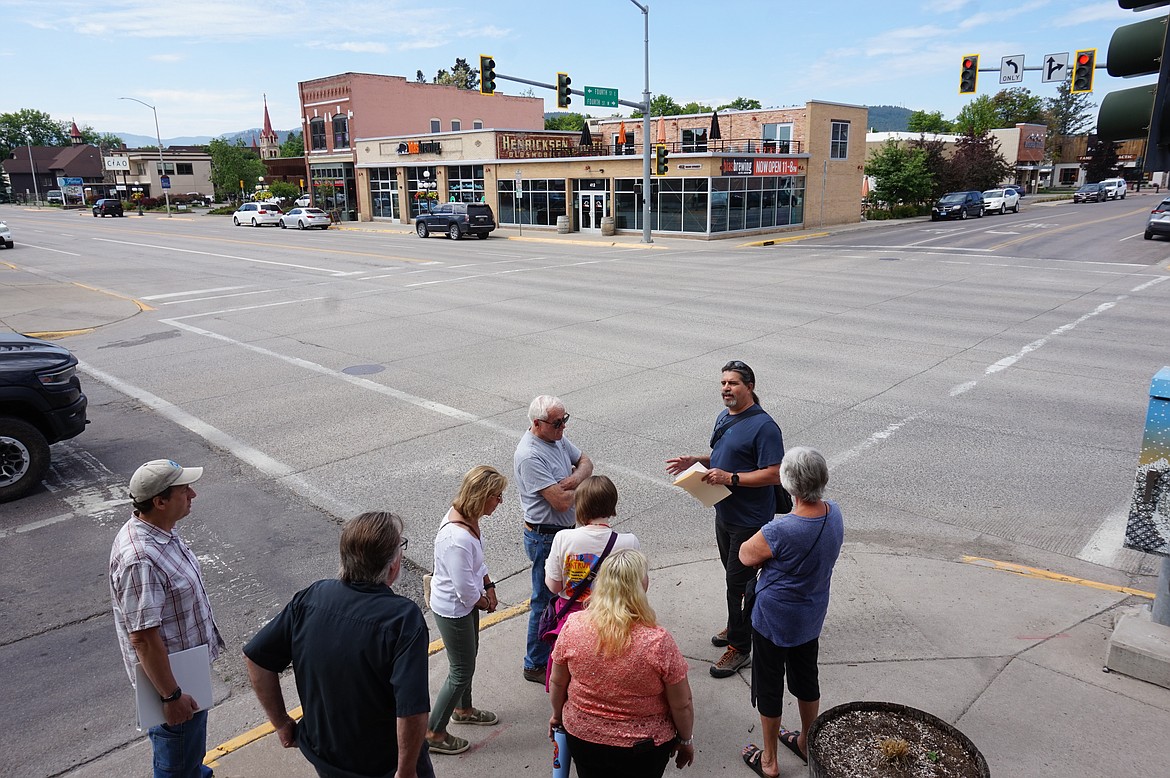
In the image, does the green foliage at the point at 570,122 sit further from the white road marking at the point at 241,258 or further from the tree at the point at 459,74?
the white road marking at the point at 241,258

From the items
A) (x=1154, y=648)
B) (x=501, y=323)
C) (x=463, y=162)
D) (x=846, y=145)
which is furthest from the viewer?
(x=463, y=162)

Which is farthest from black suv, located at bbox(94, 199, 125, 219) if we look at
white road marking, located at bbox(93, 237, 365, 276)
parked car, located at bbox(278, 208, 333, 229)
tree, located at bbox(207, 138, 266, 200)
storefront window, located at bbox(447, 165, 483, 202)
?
storefront window, located at bbox(447, 165, 483, 202)

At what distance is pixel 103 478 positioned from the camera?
27.6ft

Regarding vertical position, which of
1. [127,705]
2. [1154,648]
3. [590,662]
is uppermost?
[590,662]

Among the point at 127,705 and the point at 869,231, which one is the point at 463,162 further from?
the point at 127,705

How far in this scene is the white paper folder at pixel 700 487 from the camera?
4636 millimetres

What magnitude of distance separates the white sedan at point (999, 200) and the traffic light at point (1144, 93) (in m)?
57.3

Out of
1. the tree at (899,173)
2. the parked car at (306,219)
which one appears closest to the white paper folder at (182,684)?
the parked car at (306,219)

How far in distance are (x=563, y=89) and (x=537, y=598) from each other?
2973 cm

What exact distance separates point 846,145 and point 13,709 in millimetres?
48607

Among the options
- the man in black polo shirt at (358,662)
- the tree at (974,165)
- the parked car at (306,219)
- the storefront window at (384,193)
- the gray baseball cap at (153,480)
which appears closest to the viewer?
the man in black polo shirt at (358,662)

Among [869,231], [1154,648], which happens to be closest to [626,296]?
[1154,648]

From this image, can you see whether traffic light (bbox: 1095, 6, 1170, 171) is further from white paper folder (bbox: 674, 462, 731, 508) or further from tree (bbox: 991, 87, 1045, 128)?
tree (bbox: 991, 87, 1045, 128)

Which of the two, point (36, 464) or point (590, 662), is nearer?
point (590, 662)
